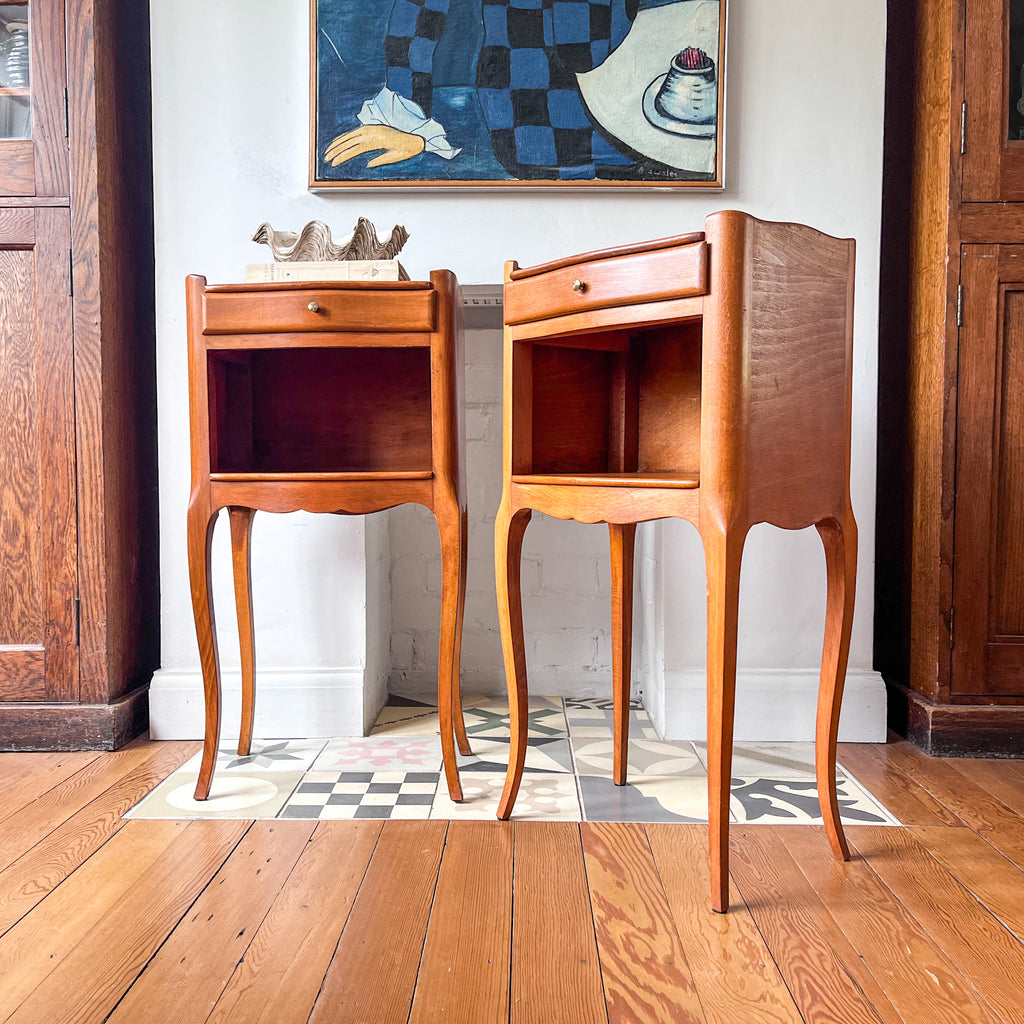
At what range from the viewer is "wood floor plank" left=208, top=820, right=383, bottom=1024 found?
0.92m

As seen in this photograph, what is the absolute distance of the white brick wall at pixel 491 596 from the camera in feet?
7.35

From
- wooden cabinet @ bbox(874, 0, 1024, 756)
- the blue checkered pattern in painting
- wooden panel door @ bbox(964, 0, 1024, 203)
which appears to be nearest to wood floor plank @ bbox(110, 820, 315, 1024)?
wooden cabinet @ bbox(874, 0, 1024, 756)

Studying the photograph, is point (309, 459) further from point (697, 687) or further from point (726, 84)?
point (726, 84)

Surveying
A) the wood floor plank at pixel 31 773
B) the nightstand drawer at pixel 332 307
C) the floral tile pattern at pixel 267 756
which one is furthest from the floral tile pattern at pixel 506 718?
the nightstand drawer at pixel 332 307

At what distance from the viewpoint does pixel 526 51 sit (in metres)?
1.87

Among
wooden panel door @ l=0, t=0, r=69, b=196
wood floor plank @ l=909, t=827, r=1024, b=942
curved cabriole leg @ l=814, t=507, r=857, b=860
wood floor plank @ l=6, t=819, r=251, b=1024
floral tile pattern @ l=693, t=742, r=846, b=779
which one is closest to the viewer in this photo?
wood floor plank @ l=6, t=819, r=251, b=1024

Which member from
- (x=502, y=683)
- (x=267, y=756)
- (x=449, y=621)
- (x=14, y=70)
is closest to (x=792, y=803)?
(x=449, y=621)

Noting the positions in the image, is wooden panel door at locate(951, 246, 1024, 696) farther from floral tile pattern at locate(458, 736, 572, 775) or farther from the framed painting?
floral tile pattern at locate(458, 736, 572, 775)

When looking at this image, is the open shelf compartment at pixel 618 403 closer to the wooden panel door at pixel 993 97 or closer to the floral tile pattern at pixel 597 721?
the floral tile pattern at pixel 597 721

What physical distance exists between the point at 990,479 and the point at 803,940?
113 cm

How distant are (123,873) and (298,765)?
0.50 meters

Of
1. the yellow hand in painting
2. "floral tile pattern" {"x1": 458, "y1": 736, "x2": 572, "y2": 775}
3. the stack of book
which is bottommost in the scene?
"floral tile pattern" {"x1": 458, "y1": 736, "x2": 572, "y2": 775}

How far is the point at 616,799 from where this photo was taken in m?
1.55

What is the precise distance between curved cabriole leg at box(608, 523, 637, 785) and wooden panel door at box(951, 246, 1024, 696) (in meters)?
0.72
